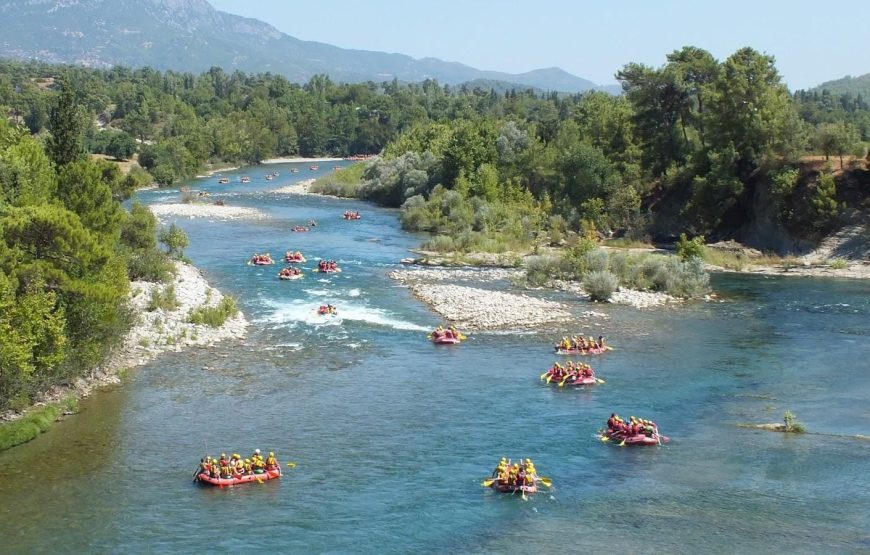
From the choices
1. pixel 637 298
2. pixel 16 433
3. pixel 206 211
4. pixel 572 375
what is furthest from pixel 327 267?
pixel 206 211

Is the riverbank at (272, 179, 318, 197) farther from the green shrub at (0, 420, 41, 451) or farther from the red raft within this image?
the red raft

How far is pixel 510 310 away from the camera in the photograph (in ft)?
218

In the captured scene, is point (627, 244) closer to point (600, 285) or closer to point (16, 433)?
point (600, 285)

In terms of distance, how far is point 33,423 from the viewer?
41.7 meters

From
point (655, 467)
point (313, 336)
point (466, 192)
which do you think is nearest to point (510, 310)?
point (313, 336)

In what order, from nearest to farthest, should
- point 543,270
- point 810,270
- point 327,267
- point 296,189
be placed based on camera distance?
point 543,270, point 327,267, point 810,270, point 296,189

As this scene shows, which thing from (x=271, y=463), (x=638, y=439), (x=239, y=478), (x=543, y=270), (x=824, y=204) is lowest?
(x=239, y=478)

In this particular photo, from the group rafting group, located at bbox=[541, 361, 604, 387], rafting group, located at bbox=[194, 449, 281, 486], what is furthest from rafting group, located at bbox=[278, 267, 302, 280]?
rafting group, located at bbox=[194, 449, 281, 486]

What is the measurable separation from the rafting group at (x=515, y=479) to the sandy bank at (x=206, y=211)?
86.3 m

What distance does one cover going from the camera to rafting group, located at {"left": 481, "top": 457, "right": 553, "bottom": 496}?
36.5m

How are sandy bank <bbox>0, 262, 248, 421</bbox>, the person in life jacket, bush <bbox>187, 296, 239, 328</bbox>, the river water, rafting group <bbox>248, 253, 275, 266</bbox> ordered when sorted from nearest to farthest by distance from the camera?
the river water < the person in life jacket < sandy bank <bbox>0, 262, 248, 421</bbox> < bush <bbox>187, 296, 239, 328</bbox> < rafting group <bbox>248, 253, 275, 266</bbox>

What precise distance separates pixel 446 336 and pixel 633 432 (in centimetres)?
1877

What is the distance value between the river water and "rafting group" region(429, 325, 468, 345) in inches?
34.2

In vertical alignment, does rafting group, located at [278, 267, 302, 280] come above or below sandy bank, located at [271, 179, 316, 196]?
below
